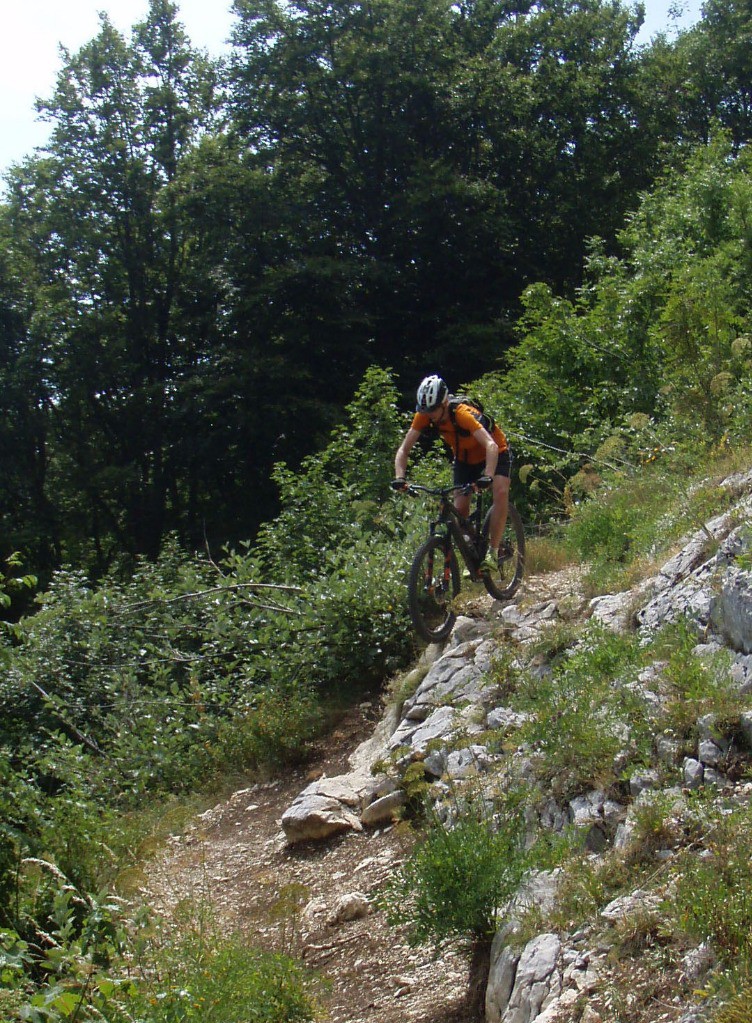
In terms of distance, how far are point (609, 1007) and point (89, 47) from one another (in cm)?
2905

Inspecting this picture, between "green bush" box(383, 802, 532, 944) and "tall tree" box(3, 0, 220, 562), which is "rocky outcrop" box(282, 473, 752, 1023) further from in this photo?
"tall tree" box(3, 0, 220, 562)

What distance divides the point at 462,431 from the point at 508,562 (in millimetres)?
1261

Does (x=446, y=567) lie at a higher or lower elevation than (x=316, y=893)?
higher

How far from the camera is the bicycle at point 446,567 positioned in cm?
771

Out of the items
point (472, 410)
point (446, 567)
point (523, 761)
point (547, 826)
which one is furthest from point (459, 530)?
point (547, 826)

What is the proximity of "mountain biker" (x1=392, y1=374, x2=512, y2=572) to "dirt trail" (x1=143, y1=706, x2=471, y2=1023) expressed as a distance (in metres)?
1.94

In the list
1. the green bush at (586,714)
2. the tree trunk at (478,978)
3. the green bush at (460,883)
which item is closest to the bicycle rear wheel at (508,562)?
the green bush at (586,714)

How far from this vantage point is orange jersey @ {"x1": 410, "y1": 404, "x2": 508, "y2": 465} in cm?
764

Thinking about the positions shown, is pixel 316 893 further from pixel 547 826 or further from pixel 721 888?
pixel 721 888

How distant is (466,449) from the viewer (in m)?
7.90

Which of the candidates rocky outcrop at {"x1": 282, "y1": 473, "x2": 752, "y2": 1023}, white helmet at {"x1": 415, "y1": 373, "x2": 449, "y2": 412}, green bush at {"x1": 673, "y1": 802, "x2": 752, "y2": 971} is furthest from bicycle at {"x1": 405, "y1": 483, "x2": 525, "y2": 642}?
green bush at {"x1": 673, "y1": 802, "x2": 752, "y2": 971}

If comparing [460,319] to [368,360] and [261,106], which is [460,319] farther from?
[261,106]

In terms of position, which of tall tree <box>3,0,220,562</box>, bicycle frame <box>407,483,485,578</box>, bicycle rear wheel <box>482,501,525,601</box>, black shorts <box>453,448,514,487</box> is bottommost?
bicycle rear wheel <box>482,501,525,601</box>

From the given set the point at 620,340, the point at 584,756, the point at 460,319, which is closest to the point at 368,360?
the point at 460,319
